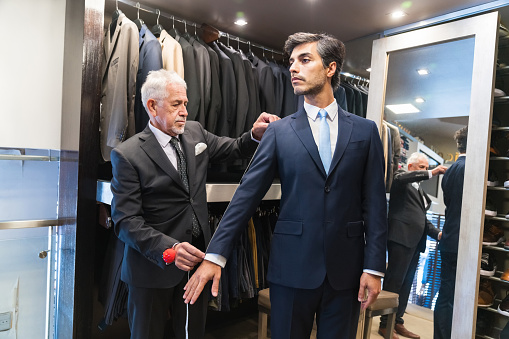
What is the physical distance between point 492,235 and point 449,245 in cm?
46

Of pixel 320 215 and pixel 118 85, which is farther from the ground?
pixel 118 85

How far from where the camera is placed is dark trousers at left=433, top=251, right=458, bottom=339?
2.25 m

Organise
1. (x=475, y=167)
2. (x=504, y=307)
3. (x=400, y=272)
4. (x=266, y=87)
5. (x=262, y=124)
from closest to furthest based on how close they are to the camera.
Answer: (x=262, y=124), (x=475, y=167), (x=504, y=307), (x=400, y=272), (x=266, y=87)

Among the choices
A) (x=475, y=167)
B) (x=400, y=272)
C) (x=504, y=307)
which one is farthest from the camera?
(x=400, y=272)

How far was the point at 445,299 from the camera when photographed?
2289 millimetres

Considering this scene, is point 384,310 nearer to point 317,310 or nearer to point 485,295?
point 485,295

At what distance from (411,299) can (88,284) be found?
1965mm

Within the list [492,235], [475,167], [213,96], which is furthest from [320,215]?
[492,235]

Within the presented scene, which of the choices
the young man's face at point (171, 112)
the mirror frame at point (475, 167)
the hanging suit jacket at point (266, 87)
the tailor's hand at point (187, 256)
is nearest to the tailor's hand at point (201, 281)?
the tailor's hand at point (187, 256)

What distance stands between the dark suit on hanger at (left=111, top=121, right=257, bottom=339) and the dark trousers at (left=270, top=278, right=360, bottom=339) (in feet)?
1.78

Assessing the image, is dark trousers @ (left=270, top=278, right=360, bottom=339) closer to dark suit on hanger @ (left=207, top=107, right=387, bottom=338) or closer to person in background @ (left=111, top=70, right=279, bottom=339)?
dark suit on hanger @ (left=207, top=107, right=387, bottom=338)

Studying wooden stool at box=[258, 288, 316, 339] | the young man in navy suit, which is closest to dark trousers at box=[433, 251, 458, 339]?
wooden stool at box=[258, 288, 316, 339]

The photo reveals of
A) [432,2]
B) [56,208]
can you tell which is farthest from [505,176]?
[56,208]

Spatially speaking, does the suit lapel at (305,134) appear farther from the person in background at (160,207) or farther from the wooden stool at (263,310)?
the wooden stool at (263,310)
